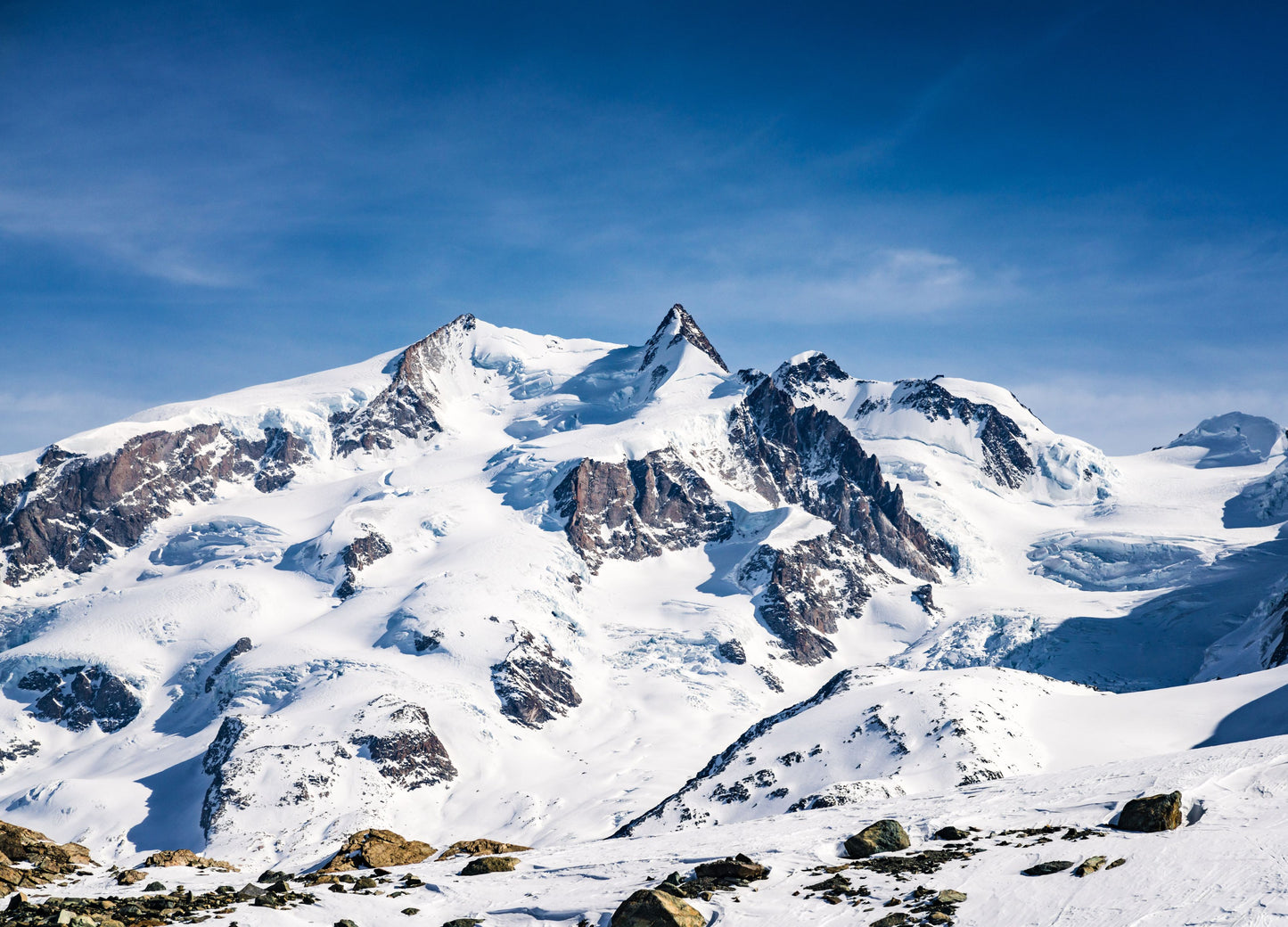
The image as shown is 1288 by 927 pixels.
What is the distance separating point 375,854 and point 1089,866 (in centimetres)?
3037

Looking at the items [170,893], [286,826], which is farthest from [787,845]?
[286,826]

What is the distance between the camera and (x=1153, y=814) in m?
39.3

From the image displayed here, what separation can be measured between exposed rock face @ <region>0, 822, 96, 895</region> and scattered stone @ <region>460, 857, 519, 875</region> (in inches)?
647

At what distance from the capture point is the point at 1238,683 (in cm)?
11844

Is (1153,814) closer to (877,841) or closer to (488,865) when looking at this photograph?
(877,841)

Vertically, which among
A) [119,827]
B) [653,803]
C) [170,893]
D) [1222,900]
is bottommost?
[653,803]

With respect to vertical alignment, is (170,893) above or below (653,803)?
above

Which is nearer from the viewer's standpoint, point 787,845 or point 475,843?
point 787,845

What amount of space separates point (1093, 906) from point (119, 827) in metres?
211

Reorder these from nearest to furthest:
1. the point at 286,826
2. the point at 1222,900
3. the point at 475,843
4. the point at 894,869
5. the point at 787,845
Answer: the point at 1222,900
the point at 894,869
the point at 787,845
the point at 475,843
the point at 286,826

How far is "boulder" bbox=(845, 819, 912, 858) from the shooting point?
135 ft

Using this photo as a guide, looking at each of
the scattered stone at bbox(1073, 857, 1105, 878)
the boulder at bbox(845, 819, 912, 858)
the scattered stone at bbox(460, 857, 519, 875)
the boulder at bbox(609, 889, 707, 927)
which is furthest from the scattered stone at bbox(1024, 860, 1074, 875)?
the scattered stone at bbox(460, 857, 519, 875)

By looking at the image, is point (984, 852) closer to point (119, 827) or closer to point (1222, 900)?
point (1222, 900)

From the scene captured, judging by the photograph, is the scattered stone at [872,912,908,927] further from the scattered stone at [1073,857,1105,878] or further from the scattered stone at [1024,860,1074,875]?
the scattered stone at [1073,857,1105,878]
